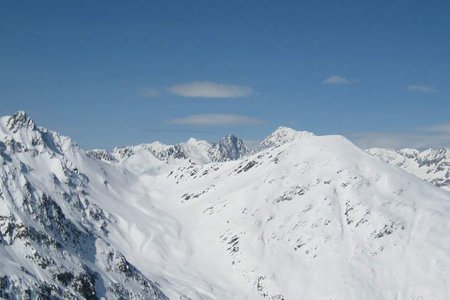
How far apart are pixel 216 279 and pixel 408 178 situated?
7286cm

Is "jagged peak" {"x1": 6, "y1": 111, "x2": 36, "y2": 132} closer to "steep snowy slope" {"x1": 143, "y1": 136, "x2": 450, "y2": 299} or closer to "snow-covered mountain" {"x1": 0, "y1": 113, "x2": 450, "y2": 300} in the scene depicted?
"snow-covered mountain" {"x1": 0, "y1": 113, "x2": 450, "y2": 300}

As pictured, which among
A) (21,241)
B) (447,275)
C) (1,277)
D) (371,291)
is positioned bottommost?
(1,277)

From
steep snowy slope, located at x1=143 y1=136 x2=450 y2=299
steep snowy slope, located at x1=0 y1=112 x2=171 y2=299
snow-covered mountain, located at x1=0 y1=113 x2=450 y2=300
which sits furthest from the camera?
steep snowy slope, located at x1=143 y1=136 x2=450 y2=299

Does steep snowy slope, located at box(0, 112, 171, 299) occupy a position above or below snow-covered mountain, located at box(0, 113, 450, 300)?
below

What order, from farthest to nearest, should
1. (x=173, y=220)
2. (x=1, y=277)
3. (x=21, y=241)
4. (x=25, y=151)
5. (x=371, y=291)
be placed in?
(x=173, y=220) → (x=25, y=151) → (x=371, y=291) → (x=21, y=241) → (x=1, y=277)

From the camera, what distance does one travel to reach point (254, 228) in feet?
530

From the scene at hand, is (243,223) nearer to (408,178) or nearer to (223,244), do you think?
(223,244)

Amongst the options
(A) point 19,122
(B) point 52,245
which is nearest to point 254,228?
(B) point 52,245

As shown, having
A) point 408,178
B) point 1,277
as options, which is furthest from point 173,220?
point 1,277

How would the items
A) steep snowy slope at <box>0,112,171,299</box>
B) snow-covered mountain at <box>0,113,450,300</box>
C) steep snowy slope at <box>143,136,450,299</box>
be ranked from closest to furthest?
steep snowy slope at <box>0,112,171,299</box> → snow-covered mountain at <box>0,113,450,300</box> → steep snowy slope at <box>143,136,450,299</box>

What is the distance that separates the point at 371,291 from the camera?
137250 mm

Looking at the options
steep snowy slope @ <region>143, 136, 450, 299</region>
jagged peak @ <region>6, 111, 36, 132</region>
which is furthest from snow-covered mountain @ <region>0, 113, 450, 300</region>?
jagged peak @ <region>6, 111, 36, 132</region>

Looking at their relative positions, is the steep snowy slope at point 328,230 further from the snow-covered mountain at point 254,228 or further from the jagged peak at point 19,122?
the jagged peak at point 19,122

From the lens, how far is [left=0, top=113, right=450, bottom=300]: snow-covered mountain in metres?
116
